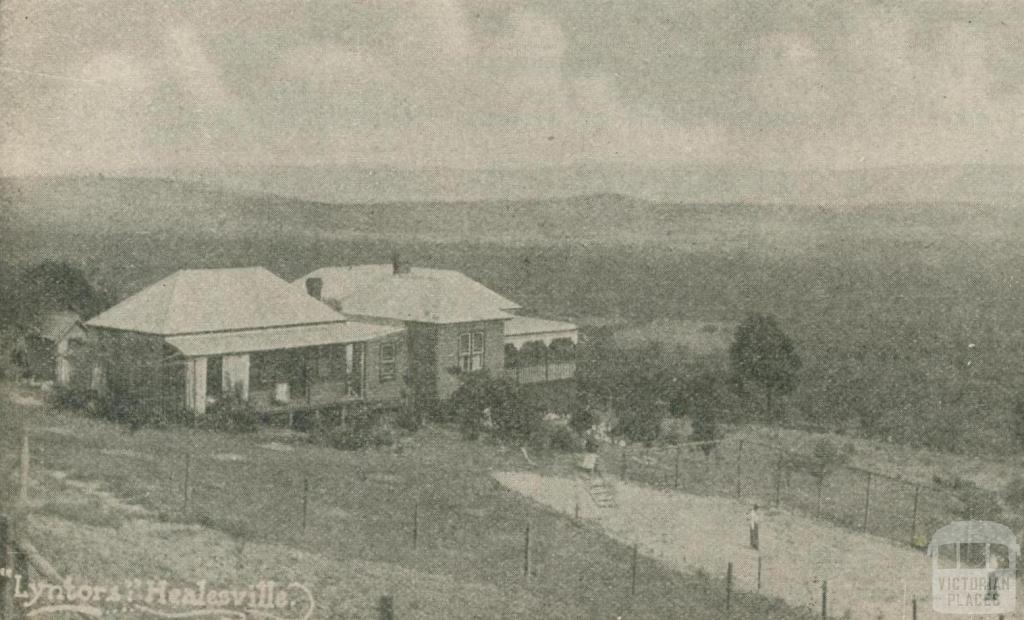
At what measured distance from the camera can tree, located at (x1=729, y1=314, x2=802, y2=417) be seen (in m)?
12.8

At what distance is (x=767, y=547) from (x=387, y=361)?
17.2 ft

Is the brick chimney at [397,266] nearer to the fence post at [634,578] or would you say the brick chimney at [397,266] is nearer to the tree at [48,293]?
the tree at [48,293]

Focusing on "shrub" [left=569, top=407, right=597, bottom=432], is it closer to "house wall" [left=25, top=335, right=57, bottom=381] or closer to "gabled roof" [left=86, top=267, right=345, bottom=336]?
"gabled roof" [left=86, top=267, right=345, bottom=336]

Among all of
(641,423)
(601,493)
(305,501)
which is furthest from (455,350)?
(305,501)

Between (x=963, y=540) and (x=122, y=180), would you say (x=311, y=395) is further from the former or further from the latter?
(x=963, y=540)

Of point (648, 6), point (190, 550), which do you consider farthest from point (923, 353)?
point (190, 550)

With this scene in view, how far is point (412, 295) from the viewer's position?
1384cm

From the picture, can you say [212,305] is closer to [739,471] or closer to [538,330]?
[538,330]

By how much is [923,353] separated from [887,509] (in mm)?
1931

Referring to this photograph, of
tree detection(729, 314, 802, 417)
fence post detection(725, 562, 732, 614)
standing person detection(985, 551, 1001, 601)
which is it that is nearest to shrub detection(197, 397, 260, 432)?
fence post detection(725, 562, 732, 614)

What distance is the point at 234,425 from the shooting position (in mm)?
12266

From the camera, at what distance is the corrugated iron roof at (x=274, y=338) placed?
1214cm

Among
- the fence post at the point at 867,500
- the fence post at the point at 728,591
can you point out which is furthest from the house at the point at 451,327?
the fence post at the point at 728,591

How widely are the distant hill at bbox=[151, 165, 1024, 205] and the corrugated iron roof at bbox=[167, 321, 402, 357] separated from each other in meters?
1.93
